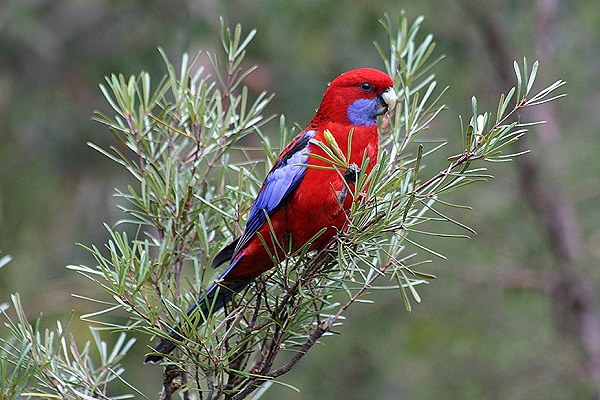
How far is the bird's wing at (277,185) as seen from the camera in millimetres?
1807

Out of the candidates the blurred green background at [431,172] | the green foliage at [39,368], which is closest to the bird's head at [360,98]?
the green foliage at [39,368]

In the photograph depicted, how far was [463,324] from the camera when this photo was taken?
509 cm

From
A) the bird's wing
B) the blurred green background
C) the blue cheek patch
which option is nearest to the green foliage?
the bird's wing

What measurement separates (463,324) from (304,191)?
3749 millimetres

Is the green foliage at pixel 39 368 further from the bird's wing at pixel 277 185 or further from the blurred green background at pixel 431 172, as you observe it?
the blurred green background at pixel 431 172

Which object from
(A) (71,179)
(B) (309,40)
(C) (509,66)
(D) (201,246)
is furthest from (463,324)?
(A) (71,179)

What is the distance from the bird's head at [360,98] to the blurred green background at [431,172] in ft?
5.72

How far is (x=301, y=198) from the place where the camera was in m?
1.90

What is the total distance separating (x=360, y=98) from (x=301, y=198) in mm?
517

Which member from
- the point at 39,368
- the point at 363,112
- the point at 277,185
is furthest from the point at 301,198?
the point at 39,368

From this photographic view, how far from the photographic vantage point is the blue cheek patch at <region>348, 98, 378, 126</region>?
2.09m

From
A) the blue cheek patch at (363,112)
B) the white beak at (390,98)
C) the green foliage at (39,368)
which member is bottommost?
the green foliage at (39,368)

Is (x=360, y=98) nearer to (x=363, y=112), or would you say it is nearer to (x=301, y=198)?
(x=363, y=112)

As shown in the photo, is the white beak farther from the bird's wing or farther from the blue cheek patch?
the bird's wing
